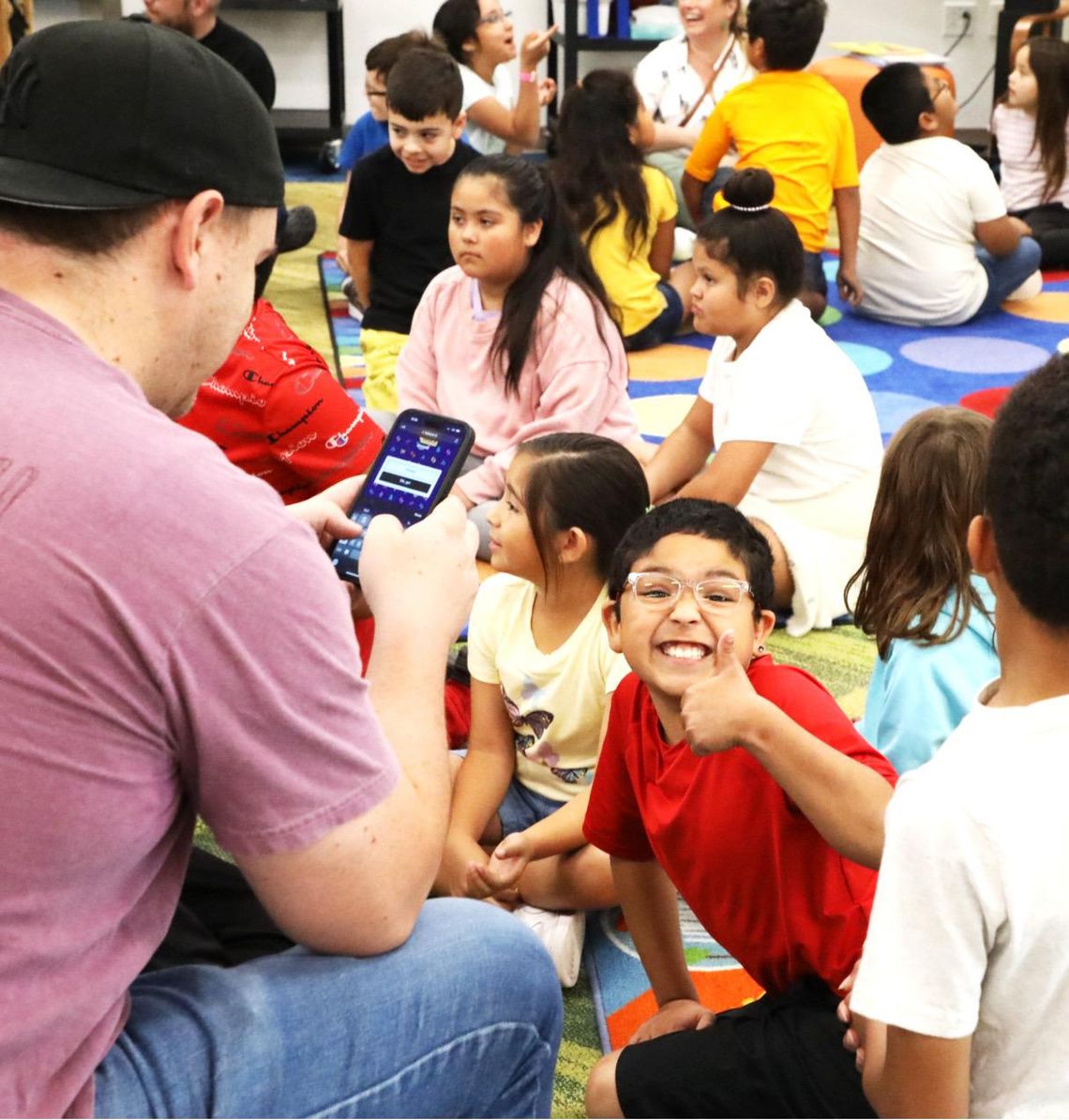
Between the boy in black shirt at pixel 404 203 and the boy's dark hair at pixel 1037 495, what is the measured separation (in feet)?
7.70

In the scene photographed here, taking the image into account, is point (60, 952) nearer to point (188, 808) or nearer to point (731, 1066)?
point (188, 808)

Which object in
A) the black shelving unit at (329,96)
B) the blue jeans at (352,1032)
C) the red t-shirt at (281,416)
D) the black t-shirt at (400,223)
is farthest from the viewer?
the black shelving unit at (329,96)

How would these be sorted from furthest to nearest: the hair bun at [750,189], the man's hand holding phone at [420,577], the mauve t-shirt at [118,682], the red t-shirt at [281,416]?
the hair bun at [750,189] → the red t-shirt at [281,416] → the man's hand holding phone at [420,577] → the mauve t-shirt at [118,682]

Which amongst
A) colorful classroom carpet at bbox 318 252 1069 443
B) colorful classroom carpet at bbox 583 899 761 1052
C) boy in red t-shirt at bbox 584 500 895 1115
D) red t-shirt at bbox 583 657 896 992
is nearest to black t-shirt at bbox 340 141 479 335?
colorful classroom carpet at bbox 318 252 1069 443

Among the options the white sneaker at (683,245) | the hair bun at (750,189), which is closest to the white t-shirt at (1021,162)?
the white sneaker at (683,245)

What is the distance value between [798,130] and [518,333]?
1621mm

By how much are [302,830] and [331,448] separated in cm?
104

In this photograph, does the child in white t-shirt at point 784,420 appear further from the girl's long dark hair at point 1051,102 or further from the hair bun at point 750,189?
the girl's long dark hair at point 1051,102

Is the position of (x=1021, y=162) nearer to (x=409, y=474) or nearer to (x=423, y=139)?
(x=423, y=139)

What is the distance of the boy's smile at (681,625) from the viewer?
4.20 feet

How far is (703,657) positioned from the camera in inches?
50.4

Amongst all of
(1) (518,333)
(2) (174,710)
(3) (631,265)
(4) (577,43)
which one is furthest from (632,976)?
(4) (577,43)

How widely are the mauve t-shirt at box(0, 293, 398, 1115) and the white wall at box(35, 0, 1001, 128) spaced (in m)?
5.51

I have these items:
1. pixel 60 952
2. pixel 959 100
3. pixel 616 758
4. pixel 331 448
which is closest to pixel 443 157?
pixel 331 448
